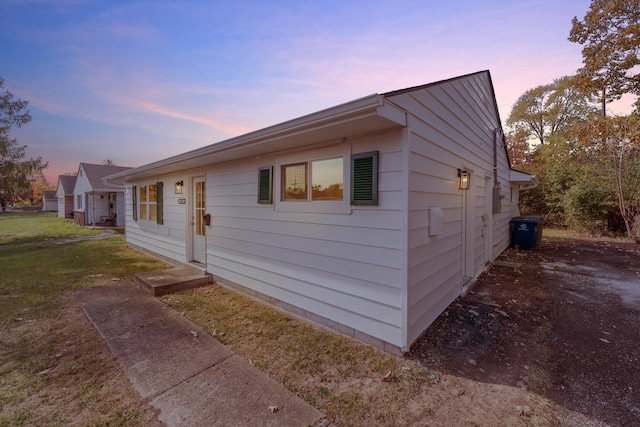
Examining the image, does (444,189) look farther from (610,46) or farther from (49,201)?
(49,201)

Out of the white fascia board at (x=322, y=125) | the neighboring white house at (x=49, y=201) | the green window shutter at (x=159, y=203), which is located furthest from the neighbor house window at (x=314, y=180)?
the neighboring white house at (x=49, y=201)

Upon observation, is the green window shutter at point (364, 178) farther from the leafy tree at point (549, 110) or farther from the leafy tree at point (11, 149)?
the leafy tree at point (549, 110)

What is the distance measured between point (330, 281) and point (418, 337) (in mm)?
1139

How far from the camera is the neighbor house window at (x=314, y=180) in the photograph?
312 centimetres

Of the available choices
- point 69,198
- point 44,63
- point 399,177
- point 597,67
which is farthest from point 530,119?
point 69,198

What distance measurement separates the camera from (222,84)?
7426 millimetres

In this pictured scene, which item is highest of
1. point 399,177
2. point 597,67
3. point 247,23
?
point 597,67

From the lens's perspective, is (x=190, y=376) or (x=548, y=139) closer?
(x=190, y=376)

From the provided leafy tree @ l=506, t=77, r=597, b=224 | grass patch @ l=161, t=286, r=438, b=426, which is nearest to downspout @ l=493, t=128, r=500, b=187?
grass patch @ l=161, t=286, r=438, b=426

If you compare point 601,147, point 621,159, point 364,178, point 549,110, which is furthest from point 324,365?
point 549,110

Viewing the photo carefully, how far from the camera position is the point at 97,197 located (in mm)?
16469

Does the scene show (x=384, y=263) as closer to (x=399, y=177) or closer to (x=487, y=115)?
(x=399, y=177)

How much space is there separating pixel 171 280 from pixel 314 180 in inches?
134

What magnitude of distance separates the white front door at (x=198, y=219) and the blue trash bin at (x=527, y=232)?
29.2 ft
